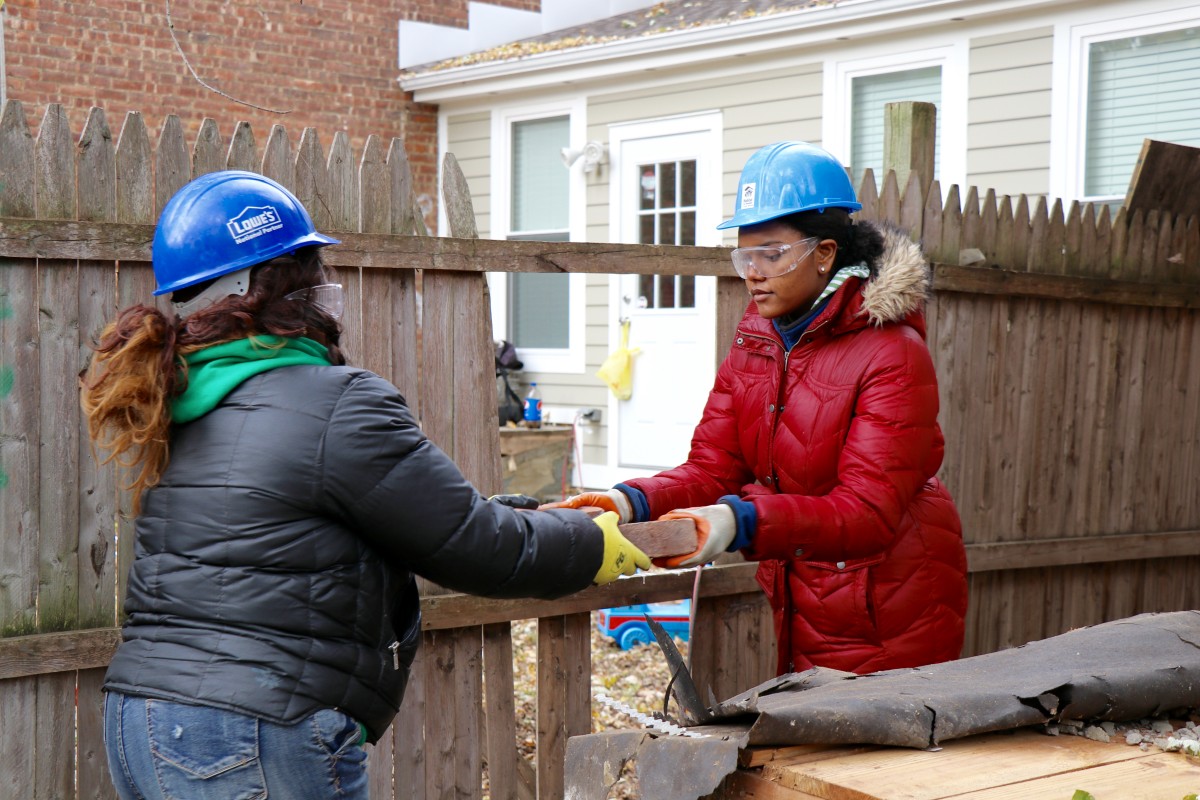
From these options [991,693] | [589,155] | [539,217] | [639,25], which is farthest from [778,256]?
[539,217]

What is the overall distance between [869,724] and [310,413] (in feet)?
3.96

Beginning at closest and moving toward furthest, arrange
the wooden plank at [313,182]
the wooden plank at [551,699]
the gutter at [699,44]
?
1. the wooden plank at [313,182]
2. the wooden plank at [551,699]
3. the gutter at [699,44]

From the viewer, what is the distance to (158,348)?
246 centimetres

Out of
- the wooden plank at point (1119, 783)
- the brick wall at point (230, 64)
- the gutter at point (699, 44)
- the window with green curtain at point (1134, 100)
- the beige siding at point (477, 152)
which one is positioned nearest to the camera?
the wooden plank at point (1119, 783)

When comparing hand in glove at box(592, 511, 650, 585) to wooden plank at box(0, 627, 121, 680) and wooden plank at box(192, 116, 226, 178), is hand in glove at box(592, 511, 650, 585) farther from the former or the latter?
wooden plank at box(192, 116, 226, 178)

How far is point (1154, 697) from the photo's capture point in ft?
8.32

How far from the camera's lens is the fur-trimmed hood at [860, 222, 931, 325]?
3.31 meters

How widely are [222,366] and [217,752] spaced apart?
2.45 ft

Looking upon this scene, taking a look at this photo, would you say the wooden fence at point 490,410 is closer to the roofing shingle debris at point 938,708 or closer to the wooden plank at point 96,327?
the wooden plank at point 96,327

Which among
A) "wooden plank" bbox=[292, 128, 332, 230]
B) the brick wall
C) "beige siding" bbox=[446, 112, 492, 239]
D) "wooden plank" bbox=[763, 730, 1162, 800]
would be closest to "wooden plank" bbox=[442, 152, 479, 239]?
"wooden plank" bbox=[292, 128, 332, 230]

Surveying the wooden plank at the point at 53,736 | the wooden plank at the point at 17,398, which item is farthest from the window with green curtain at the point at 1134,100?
the wooden plank at the point at 53,736

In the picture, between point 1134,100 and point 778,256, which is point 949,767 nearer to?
point 778,256

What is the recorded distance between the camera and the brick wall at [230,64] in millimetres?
10883

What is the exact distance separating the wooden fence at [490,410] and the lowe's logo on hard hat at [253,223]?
53.1 inches
